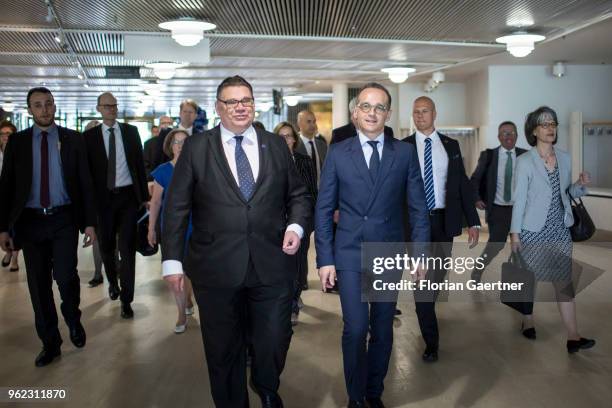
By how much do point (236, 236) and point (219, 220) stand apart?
4.3 inches

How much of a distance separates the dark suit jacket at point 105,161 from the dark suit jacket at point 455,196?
8.61 feet

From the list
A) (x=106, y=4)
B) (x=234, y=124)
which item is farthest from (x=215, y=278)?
(x=106, y=4)

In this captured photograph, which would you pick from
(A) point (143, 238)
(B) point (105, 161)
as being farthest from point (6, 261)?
(B) point (105, 161)

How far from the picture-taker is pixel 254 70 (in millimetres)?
14234

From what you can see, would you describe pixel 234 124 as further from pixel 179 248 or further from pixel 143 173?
pixel 143 173

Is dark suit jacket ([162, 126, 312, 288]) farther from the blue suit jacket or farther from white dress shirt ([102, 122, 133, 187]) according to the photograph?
white dress shirt ([102, 122, 133, 187])

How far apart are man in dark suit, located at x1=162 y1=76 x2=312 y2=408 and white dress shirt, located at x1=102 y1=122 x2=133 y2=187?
284 centimetres

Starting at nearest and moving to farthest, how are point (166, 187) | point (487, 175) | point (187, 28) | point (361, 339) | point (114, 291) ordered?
point (361, 339), point (166, 187), point (114, 291), point (487, 175), point (187, 28)

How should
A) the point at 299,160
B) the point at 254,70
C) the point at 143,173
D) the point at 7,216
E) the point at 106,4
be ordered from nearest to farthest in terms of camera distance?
1. the point at 7,216
2. the point at 299,160
3. the point at 143,173
4. the point at 106,4
5. the point at 254,70

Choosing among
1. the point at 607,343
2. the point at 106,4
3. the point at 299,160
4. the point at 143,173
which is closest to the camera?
the point at 607,343

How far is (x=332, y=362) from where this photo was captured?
180 inches

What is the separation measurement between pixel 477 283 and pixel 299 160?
1984mm

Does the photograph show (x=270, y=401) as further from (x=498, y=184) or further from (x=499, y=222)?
(x=498, y=184)

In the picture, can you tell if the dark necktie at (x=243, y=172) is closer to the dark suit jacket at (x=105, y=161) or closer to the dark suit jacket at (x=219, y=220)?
the dark suit jacket at (x=219, y=220)
